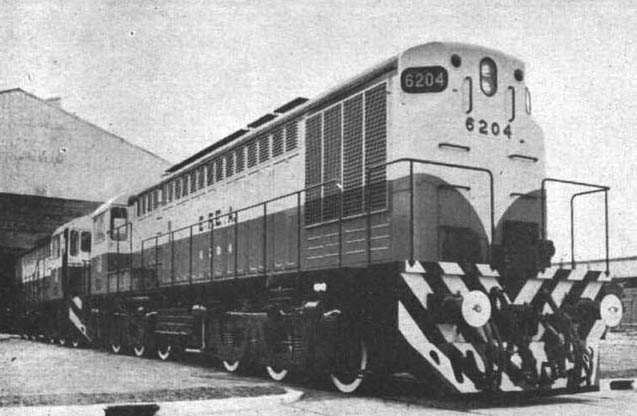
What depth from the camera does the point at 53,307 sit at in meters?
21.4

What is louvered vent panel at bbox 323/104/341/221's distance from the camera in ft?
28.5

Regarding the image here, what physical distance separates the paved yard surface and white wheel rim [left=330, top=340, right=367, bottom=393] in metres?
0.70

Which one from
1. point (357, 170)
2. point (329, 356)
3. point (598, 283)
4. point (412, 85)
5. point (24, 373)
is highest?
point (412, 85)

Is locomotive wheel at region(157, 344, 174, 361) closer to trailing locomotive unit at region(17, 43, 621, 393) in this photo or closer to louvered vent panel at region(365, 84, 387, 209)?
trailing locomotive unit at region(17, 43, 621, 393)

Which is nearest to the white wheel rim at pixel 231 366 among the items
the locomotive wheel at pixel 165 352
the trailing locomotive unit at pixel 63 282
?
the locomotive wheel at pixel 165 352

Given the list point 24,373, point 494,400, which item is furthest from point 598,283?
point 24,373

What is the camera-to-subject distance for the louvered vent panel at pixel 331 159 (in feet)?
28.5

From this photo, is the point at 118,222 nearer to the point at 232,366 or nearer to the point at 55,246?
the point at 55,246

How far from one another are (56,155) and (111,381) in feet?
65.6

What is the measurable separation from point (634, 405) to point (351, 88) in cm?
440

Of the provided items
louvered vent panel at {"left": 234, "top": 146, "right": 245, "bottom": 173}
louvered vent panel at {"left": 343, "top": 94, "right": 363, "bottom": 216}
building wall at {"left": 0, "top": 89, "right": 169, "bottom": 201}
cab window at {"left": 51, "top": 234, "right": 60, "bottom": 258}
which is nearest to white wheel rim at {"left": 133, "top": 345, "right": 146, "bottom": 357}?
louvered vent panel at {"left": 234, "top": 146, "right": 245, "bottom": 173}

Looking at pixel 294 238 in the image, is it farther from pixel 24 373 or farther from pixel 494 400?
pixel 24 373

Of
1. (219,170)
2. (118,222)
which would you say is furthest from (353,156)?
(118,222)

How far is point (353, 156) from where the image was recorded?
844cm
